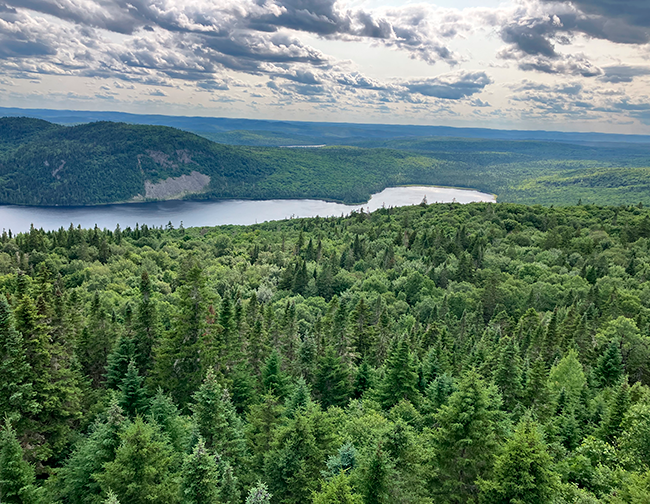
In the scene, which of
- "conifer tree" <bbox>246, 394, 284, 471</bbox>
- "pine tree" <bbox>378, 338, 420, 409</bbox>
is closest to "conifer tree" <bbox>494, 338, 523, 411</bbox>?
"pine tree" <bbox>378, 338, 420, 409</bbox>

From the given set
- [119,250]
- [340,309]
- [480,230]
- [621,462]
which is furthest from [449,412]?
[480,230]

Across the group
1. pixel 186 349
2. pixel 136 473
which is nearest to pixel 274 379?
pixel 186 349

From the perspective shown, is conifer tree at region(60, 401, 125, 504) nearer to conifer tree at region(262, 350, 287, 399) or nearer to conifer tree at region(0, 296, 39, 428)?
conifer tree at region(0, 296, 39, 428)

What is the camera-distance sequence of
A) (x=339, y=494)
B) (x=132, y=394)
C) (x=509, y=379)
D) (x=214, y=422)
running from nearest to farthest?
(x=339, y=494), (x=214, y=422), (x=132, y=394), (x=509, y=379)

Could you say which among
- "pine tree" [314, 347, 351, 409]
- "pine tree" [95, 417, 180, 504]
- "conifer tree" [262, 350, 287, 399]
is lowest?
"pine tree" [314, 347, 351, 409]

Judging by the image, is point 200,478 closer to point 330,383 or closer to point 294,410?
point 294,410
